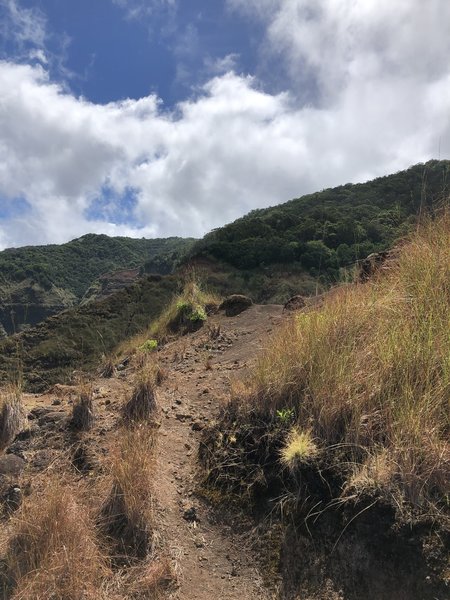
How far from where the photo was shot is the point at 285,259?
18.9 metres

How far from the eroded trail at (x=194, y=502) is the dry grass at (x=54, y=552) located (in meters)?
0.45

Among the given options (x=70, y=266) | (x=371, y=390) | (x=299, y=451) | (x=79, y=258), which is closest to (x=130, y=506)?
(x=299, y=451)

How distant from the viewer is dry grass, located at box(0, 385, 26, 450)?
3.82 metres

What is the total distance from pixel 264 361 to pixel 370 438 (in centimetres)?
117

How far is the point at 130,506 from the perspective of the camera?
2.70 m

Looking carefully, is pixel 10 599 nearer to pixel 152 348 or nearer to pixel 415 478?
pixel 415 478

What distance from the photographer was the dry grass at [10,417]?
3.82 meters

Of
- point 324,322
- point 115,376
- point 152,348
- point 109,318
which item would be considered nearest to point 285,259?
point 109,318

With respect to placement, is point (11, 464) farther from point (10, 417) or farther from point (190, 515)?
point (190, 515)

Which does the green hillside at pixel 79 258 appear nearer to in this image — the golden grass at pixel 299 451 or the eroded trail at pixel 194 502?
the eroded trail at pixel 194 502

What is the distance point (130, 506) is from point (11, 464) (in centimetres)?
117

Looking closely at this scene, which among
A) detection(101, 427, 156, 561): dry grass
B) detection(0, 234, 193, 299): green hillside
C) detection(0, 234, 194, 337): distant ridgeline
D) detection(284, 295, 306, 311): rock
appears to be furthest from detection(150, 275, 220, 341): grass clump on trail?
detection(0, 234, 193, 299): green hillside

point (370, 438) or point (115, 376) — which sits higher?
point (115, 376)

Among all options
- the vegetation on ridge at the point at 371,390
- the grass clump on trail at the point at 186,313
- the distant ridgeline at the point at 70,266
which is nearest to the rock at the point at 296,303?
the grass clump on trail at the point at 186,313
